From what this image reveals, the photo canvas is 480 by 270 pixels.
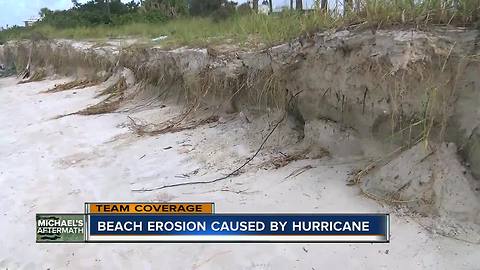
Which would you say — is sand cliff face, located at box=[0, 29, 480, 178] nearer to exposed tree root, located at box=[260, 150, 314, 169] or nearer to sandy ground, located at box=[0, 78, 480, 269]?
exposed tree root, located at box=[260, 150, 314, 169]

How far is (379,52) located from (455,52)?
548 mm

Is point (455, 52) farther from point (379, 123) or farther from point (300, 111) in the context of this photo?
point (300, 111)

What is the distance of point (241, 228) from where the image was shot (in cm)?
309

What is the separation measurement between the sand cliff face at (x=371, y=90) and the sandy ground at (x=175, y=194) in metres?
0.28

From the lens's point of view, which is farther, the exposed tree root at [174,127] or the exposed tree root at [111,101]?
the exposed tree root at [111,101]

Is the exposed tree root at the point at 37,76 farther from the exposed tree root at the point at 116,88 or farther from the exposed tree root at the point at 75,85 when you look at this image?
the exposed tree root at the point at 116,88

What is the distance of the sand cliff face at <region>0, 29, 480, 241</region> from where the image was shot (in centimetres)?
294

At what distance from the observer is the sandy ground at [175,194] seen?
270 centimetres

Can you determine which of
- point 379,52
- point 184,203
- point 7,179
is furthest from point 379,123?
point 7,179

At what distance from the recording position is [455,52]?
3014 mm

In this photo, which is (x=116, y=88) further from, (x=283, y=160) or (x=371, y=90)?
(x=371, y=90)

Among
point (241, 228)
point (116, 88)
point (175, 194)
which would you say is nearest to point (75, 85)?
point (116, 88)

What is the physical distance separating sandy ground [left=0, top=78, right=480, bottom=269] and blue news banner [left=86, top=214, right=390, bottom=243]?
78mm

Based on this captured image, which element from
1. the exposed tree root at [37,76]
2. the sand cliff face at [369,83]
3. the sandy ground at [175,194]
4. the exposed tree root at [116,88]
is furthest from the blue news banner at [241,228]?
the exposed tree root at [37,76]
